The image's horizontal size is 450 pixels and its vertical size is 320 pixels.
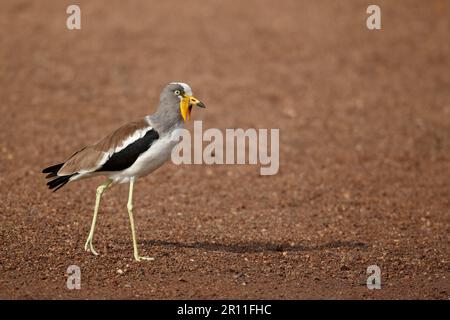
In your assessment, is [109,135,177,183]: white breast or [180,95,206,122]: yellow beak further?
[180,95,206,122]: yellow beak

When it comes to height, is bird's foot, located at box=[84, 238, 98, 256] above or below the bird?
below

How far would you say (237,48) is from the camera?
19.5 m

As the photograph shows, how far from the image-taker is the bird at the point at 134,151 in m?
8.51

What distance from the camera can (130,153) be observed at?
8492mm

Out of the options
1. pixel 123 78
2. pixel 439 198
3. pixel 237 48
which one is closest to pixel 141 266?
pixel 439 198

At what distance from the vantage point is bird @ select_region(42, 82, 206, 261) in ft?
27.9

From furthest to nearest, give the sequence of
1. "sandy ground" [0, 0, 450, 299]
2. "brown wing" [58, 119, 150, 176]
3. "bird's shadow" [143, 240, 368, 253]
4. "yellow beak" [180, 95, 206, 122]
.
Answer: "bird's shadow" [143, 240, 368, 253]
"yellow beak" [180, 95, 206, 122]
"brown wing" [58, 119, 150, 176]
"sandy ground" [0, 0, 450, 299]

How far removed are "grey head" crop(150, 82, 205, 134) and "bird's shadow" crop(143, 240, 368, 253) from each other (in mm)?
1567

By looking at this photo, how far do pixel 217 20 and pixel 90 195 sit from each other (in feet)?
34.4

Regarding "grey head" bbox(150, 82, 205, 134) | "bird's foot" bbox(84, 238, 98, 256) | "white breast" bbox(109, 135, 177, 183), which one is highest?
"grey head" bbox(150, 82, 205, 134)

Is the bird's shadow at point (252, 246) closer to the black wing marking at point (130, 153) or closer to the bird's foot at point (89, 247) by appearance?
the bird's foot at point (89, 247)

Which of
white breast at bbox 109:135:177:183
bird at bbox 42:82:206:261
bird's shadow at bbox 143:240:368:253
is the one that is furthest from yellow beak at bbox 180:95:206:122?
bird's shadow at bbox 143:240:368:253

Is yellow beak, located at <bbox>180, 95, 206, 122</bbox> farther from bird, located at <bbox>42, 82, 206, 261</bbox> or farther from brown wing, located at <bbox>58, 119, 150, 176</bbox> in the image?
brown wing, located at <bbox>58, 119, 150, 176</bbox>

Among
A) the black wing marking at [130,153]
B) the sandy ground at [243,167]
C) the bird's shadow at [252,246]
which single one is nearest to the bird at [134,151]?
the black wing marking at [130,153]
